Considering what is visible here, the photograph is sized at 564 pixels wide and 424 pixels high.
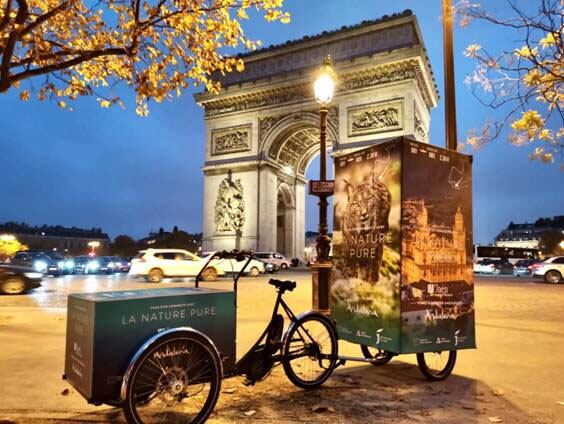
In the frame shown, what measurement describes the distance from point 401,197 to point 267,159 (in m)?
27.1

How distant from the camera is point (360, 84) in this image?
28.5m

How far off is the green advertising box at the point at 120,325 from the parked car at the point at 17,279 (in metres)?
11.8

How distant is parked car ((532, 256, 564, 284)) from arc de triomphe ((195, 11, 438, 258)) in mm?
9353

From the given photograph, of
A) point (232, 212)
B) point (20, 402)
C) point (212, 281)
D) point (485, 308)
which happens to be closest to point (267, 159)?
point (232, 212)

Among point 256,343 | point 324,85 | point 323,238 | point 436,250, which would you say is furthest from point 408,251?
point 324,85

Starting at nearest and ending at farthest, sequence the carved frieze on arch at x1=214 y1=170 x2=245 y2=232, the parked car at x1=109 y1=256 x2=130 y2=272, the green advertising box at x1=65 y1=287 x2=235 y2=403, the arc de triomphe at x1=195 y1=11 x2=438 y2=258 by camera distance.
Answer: the green advertising box at x1=65 y1=287 x2=235 y2=403 → the arc de triomphe at x1=195 y1=11 x2=438 y2=258 → the parked car at x1=109 y1=256 x2=130 y2=272 → the carved frieze on arch at x1=214 y1=170 x2=245 y2=232

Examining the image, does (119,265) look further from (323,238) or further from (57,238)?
(57,238)

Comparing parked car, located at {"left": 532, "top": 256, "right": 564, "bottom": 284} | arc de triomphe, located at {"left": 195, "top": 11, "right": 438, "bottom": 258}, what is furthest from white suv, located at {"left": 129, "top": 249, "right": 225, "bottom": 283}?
parked car, located at {"left": 532, "top": 256, "right": 564, "bottom": 284}

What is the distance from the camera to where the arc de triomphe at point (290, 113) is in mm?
27219

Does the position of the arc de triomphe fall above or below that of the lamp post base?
above

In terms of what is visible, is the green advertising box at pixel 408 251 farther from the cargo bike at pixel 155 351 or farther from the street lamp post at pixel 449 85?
the cargo bike at pixel 155 351

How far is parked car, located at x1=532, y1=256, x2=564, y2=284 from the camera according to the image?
2198 centimetres

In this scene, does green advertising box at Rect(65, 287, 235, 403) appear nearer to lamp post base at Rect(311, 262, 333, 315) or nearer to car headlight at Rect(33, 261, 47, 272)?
lamp post base at Rect(311, 262, 333, 315)

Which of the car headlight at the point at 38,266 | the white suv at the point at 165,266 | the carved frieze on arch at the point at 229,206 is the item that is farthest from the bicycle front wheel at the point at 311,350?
the carved frieze on arch at the point at 229,206
